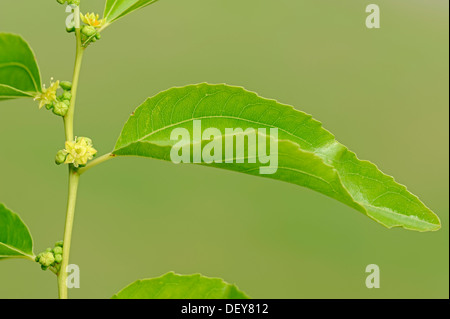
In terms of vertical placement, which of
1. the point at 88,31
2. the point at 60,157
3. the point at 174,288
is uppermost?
the point at 88,31

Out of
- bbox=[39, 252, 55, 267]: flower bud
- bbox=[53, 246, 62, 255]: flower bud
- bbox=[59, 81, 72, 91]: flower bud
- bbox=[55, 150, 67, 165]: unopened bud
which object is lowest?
bbox=[39, 252, 55, 267]: flower bud

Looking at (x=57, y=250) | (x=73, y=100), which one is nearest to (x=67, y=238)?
(x=57, y=250)

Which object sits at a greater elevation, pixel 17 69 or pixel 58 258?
pixel 17 69

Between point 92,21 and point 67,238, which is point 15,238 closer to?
point 67,238

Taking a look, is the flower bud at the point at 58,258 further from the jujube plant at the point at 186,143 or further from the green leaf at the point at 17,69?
the green leaf at the point at 17,69

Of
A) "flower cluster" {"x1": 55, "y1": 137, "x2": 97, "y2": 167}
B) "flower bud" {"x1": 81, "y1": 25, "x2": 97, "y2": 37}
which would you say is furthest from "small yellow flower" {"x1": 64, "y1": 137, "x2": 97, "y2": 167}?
"flower bud" {"x1": 81, "y1": 25, "x2": 97, "y2": 37}

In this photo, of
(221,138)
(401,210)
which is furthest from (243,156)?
(401,210)

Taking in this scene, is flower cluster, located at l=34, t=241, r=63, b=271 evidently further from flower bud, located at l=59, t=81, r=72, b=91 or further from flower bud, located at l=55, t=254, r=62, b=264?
flower bud, located at l=59, t=81, r=72, b=91
